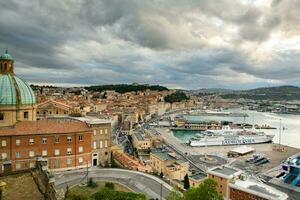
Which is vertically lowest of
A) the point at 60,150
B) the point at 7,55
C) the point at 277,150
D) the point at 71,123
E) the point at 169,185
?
the point at 277,150

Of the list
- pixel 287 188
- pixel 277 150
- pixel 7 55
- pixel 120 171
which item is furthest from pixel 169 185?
pixel 277 150

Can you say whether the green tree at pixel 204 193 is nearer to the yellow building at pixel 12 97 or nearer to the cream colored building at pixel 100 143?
the cream colored building at pixel 100 143

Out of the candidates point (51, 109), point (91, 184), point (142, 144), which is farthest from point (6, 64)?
point (142, 144)

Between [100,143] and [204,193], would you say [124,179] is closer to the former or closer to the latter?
[100,143]

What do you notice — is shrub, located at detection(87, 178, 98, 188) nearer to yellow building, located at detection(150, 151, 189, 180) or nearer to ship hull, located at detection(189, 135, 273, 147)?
yellow building, located at detection(150, 151, 189, 180)

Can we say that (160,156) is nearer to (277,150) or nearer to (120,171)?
(120,171)

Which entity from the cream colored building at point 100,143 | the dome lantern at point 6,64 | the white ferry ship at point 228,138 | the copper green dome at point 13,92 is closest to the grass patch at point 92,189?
the cream colored building at point 100,143

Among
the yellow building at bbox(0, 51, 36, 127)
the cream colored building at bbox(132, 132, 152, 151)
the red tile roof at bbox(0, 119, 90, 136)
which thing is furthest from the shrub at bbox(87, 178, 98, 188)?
the cream colored building at bbox(132, 132, 152, 151)

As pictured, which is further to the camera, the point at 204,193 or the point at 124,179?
the point at 124,179
